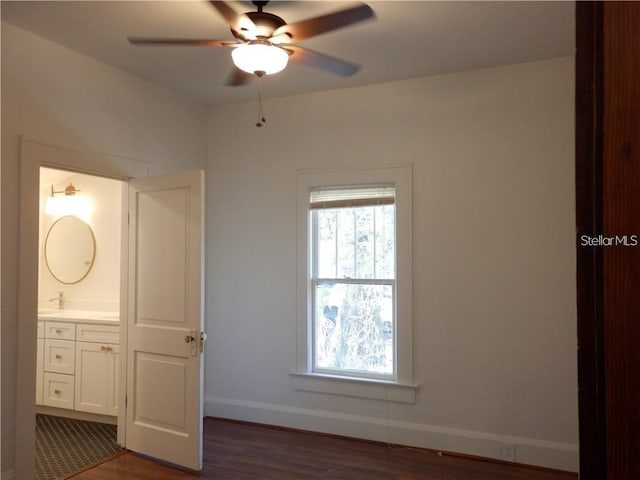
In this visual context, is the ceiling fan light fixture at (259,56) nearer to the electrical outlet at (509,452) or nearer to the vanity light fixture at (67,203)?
the electrical outlet at (509,452)

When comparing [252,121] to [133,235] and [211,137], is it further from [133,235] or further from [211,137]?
[133,235]

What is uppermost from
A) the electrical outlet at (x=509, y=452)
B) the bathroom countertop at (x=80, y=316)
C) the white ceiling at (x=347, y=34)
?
the white ceiling at (x=347, y=34)

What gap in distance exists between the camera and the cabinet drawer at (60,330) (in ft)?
14.3

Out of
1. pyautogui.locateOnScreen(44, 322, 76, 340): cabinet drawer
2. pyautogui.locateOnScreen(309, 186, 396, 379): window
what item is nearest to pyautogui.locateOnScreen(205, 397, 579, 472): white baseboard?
pyautogui.locateOnScreen(309, 186, 396, 379): window

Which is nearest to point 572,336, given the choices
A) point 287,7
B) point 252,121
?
point 287,7

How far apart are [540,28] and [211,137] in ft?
9.57

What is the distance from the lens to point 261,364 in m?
4.30

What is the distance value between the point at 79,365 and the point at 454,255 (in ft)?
11.1

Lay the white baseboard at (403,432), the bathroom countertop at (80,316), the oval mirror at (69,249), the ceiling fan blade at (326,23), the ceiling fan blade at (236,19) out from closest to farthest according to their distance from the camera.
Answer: the ceiling fan blade at (326,23) → the ceiling fan blade at (236,19) → the white baseboard at (403,432) → the bathroom countertop at (80,316) → the oval mirror at (69,249)

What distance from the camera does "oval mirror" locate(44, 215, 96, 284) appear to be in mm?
5016

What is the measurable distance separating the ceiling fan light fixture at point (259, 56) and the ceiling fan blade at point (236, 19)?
79 millimetres

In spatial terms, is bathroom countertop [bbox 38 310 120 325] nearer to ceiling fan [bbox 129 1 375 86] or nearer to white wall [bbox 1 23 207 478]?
white wall [bbox 1 23 207 478]

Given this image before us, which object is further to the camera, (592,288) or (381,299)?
(381,299)

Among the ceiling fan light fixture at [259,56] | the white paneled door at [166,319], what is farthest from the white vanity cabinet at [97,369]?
the ceiling fan light fixture at [259,56]
